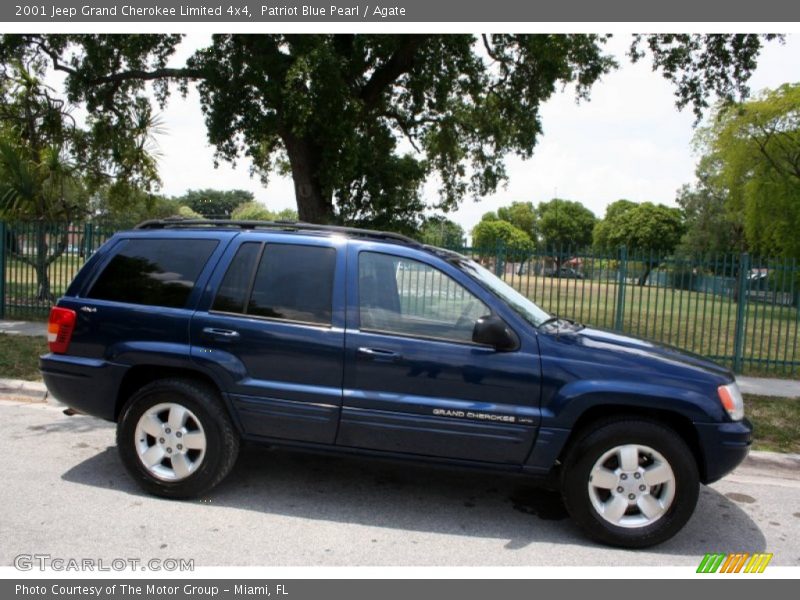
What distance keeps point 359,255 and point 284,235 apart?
0.60 m

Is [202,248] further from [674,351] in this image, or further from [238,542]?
[674,351]

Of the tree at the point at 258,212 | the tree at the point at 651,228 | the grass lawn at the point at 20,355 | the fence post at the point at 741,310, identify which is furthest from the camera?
the tree at the point at 258,212

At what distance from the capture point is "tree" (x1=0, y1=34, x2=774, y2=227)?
12.6 m

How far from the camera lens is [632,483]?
391 centimetres

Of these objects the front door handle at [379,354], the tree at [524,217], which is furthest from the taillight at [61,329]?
the tree at [524,217]

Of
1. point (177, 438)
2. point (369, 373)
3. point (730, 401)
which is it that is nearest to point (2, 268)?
point (177, 438)

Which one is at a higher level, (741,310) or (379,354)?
(741,310)

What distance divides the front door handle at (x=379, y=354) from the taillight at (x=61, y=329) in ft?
7.26

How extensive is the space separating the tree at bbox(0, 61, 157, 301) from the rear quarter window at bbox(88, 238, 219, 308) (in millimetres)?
8798

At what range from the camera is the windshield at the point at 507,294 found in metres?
4.29

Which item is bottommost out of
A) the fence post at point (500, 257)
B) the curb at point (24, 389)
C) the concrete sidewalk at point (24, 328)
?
the curb at point (24, 389)

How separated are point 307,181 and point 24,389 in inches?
333

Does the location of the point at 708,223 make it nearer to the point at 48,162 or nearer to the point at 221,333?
the point at 48,162

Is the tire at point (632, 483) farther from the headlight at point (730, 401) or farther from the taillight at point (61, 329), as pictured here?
the taillight at point (61, 329)
